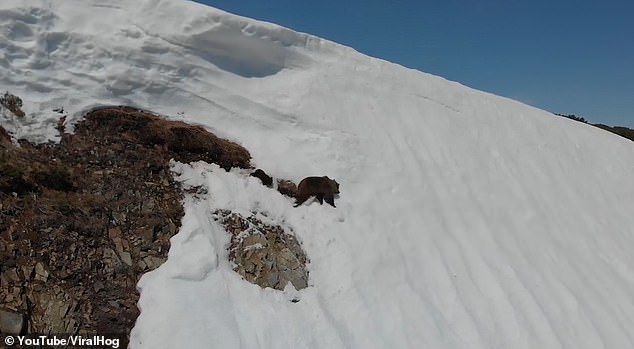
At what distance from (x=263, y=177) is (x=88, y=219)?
9.08ft

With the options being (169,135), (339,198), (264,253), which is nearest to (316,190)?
(339,198)

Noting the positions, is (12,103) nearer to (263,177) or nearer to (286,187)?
(263,177)

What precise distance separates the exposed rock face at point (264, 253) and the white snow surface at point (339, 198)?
0.51 feet

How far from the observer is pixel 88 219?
578 cm

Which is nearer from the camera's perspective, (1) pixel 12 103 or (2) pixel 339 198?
(1) pixel 12 103

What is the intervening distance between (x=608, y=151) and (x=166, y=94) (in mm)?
13476

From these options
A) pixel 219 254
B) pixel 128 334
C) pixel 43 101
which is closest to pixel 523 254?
pixel 219 254

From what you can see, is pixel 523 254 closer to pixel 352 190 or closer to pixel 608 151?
pixel 352 190

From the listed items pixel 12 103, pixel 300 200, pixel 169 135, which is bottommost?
pixel 300 200

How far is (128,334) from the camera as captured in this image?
5180 mm

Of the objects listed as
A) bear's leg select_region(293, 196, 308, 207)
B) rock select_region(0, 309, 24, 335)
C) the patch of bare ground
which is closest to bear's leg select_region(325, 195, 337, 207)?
bear's leg select_region(293, 196, 308, 207)

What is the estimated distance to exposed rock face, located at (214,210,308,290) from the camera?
6.39 meters

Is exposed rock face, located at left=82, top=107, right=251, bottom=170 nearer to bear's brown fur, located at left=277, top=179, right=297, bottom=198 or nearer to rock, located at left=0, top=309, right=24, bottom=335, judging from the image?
bear's brown fur, located at left=277, top=179, right=297, bottom=198

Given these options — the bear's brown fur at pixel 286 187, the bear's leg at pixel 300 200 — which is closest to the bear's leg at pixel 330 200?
the bear's leg at pixel 300 200
